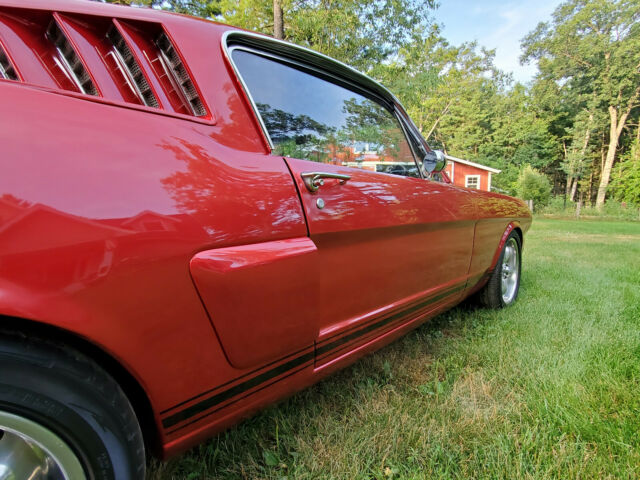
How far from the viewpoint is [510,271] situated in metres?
3.06

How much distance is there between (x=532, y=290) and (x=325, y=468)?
10.6ft

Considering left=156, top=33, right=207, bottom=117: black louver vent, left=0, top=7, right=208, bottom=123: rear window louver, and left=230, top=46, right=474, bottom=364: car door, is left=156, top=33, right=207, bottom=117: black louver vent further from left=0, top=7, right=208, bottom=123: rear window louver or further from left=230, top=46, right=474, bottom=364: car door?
left=230, top=46, right=474, bottom=364: car door

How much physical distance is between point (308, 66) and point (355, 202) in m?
0.70

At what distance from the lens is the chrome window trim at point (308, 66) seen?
1137mm

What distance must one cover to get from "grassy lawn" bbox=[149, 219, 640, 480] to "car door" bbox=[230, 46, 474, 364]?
37 centimetres

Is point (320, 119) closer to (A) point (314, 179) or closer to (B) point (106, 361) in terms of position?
(A) point (314, 179)

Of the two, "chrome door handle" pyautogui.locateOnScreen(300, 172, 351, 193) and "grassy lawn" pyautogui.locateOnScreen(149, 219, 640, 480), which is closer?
"chrome door handle" pyautogui.locateOnScreen(300, 172, 351, 193)

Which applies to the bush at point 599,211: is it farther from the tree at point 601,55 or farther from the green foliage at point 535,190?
the tree at point 601,55

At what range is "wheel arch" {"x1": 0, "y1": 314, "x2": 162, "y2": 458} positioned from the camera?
0.69 m

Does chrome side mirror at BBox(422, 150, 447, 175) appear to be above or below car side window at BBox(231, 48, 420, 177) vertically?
below

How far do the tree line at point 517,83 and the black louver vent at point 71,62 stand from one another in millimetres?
7507

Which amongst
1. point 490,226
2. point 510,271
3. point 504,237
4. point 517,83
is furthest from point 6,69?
point 517,83

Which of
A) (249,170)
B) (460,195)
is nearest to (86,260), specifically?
(249,170)

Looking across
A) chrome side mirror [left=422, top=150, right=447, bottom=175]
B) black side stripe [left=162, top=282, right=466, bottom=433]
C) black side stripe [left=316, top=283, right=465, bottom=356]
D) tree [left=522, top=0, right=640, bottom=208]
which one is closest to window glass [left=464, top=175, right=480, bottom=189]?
tree [left=522, top=0, right=640, bottom=208]
